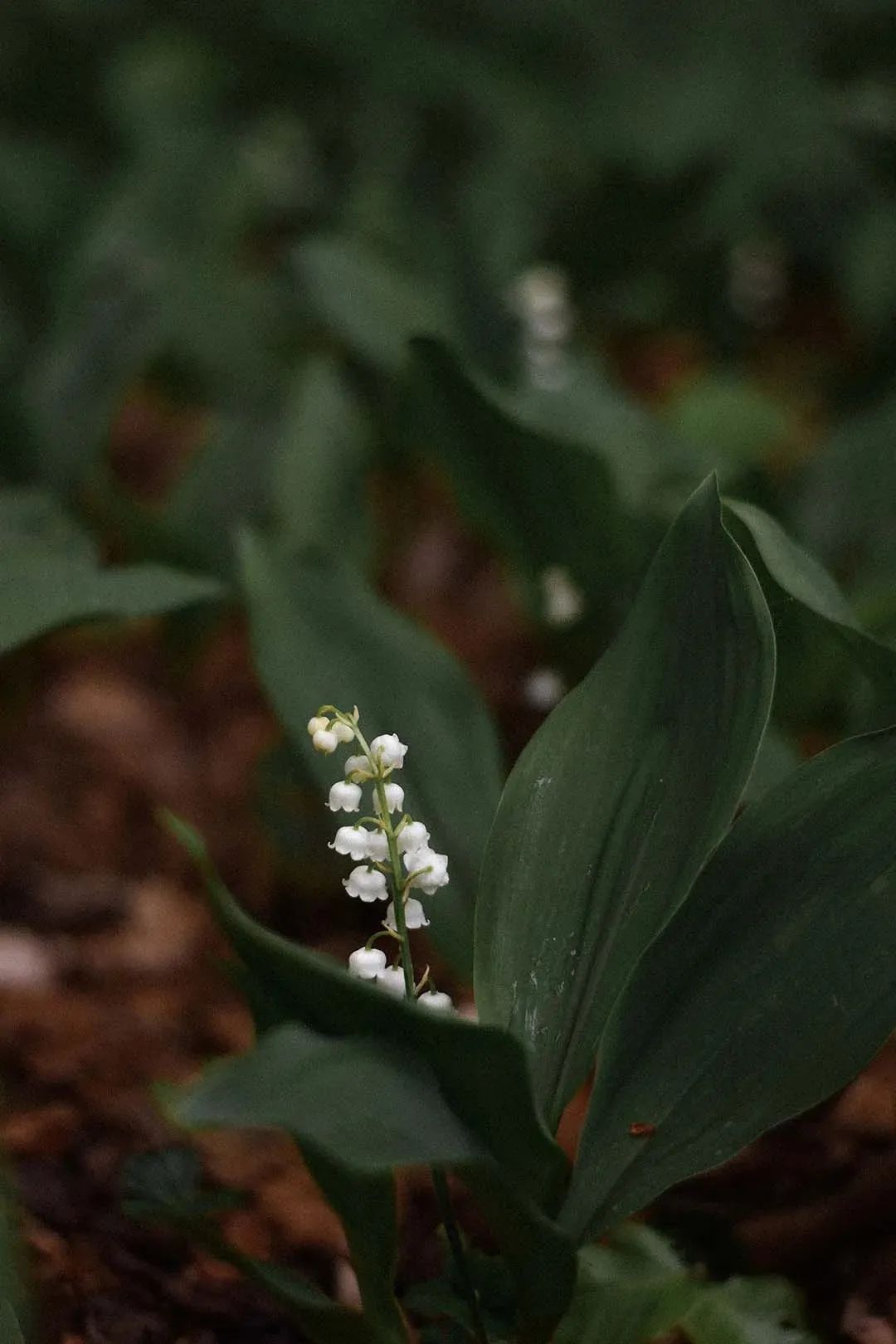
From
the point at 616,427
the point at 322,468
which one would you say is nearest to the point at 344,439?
the point at 322,468

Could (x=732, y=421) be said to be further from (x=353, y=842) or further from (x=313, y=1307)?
(x=313, y=1307)

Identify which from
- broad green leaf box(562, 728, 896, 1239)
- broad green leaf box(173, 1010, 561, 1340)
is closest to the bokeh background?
Answer: broad green leaf box(562, 728, 896, 1239)

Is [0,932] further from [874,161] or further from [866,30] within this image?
[866,30]

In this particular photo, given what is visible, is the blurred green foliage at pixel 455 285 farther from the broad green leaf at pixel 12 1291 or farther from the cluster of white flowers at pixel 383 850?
the broad green leaf at pixel 12 1291

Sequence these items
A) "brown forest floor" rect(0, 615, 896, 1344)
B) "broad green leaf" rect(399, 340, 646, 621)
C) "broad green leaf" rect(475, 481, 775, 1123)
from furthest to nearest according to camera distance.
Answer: "broad green leaf" rect(399, 340, 646, 621) < "brown forest floor" rect(0, 615, 896, 1344) < "broad green leaf" rect(475, 481, 775, 1123)

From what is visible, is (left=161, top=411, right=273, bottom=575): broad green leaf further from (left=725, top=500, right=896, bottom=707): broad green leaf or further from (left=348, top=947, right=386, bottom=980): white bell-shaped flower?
(left=348, top=947, right=386, bottom=980): white bell-shaped flower
